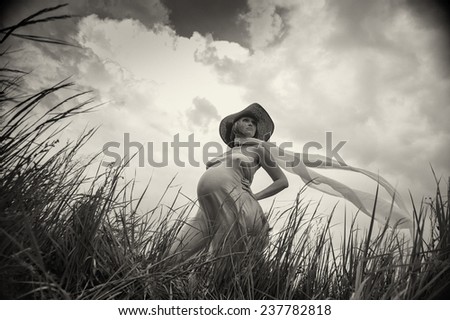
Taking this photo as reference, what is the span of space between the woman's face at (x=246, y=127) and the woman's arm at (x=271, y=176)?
265mm

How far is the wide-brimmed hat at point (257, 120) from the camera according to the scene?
3039mm

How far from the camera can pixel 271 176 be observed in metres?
2.77

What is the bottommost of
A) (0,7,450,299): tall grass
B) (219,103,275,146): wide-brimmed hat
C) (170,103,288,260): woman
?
(0,7,450,299): tall grass

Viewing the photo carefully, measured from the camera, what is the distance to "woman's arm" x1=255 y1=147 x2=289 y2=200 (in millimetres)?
2686

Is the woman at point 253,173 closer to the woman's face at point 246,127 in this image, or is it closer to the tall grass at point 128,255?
the woman's face at point 246,127

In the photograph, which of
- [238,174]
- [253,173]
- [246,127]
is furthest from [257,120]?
[238,174]

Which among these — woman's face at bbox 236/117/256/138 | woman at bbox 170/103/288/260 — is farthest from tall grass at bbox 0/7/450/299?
woman's face at bbox 236/117/256/138

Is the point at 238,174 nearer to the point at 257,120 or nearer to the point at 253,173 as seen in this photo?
the point at 253,173

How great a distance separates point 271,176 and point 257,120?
53 centimetres

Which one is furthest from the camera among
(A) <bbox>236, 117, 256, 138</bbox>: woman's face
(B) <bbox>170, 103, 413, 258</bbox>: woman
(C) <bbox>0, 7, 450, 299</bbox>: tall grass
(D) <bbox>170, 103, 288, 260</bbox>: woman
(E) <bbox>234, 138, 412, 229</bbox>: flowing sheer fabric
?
(A) <bbox>236, 117, 256, 138</bbox>: woman's face

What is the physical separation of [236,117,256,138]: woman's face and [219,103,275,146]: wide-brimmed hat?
0.05m

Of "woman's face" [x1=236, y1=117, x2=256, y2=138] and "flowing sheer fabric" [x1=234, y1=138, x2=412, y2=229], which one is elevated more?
"woman's face" [x1=236, y1=117, x2=256, y2=138]

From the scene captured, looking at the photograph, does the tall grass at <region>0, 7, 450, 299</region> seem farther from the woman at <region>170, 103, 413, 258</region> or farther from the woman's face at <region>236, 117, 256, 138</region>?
the woman's face at <region>236, 117, 256, 138</region>

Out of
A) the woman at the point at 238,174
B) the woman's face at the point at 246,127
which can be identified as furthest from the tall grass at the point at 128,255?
the woman's face at the point at 246,127
